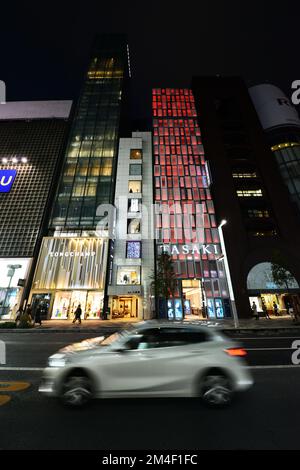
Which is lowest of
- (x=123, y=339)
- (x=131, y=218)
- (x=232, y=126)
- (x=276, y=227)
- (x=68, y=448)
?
(x=68, y=448)

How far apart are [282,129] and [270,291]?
114 feet

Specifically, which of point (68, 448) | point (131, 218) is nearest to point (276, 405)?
point (68, 448)

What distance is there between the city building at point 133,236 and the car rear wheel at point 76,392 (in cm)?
2228

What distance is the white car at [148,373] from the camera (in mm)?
4434

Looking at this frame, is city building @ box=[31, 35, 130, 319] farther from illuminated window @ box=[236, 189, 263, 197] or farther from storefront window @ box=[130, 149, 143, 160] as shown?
illuminated window @ box=[236, 189, 263, 197]

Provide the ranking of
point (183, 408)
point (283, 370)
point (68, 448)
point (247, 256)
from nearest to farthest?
1. point (68, 448)
2. point (183, 408)
3. point (283, 370)
4. point (247, 256)

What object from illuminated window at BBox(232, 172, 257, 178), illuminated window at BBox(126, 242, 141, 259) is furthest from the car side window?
illuminated window at BBox(232, 172, 257, 178)

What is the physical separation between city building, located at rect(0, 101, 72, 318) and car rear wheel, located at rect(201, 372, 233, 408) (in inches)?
858

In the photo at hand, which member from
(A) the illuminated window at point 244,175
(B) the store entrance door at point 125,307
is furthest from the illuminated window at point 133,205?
(A) the illuminated window at point 244,175

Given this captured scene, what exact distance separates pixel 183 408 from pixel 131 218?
28486 mm

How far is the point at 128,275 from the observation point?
28.4m

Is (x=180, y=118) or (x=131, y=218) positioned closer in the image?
(x=131, y=218)

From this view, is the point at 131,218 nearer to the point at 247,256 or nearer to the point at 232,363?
the point at 247,256

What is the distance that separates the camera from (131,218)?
31.9 m
